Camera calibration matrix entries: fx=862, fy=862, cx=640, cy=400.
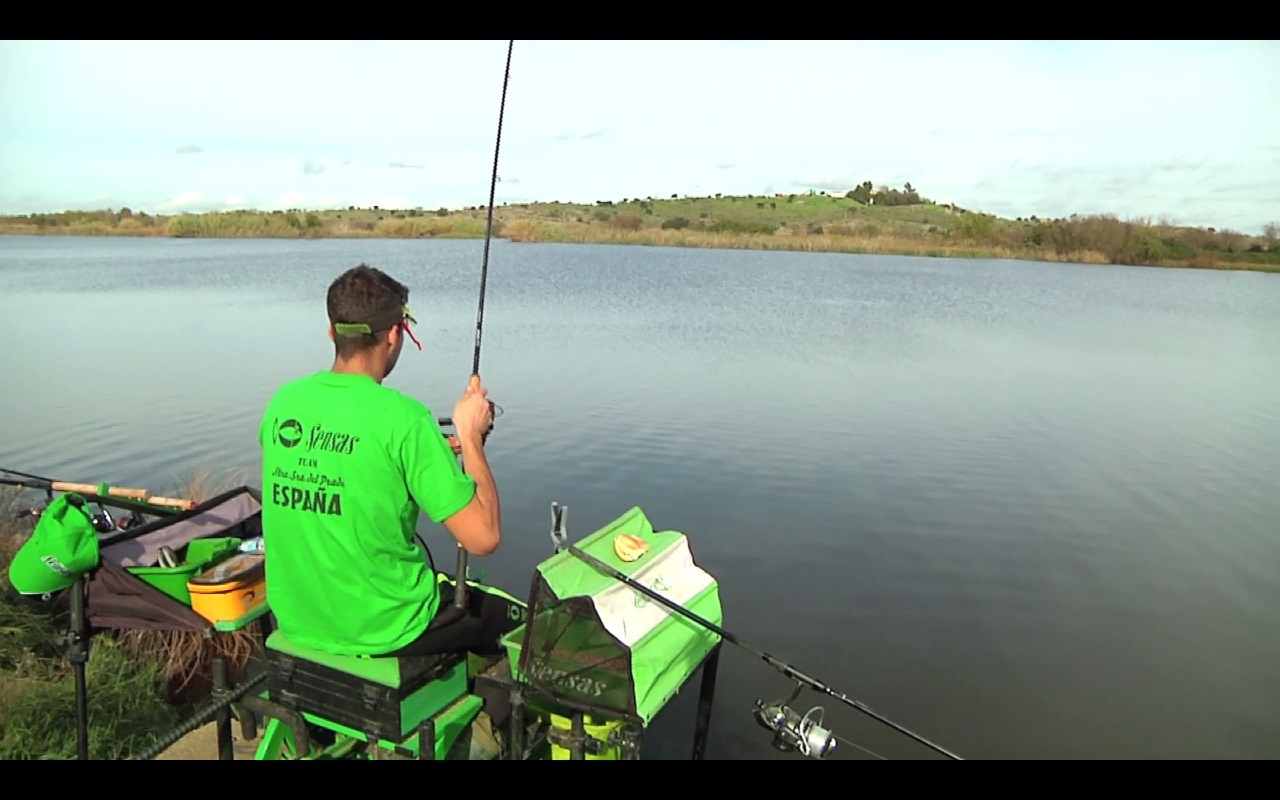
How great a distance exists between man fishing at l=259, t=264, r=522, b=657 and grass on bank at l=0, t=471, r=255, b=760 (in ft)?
4.65

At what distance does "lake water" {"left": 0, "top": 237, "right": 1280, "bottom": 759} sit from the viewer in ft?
17.9

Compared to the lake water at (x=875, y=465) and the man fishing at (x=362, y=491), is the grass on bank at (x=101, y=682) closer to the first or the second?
the man fishing at (x=362, y=491)

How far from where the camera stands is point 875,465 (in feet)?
30.2

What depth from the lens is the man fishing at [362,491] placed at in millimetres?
2521

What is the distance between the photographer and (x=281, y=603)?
9.09 ft

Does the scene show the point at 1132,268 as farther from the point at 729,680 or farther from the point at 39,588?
the point at 39,588

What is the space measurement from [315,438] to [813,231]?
56128mm

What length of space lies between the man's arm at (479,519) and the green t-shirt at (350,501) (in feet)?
0.14

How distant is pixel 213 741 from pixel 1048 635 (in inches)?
206

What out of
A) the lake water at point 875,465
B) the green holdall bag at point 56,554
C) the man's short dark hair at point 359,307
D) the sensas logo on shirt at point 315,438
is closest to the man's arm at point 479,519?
the sensas logo on shirt at point 315,438

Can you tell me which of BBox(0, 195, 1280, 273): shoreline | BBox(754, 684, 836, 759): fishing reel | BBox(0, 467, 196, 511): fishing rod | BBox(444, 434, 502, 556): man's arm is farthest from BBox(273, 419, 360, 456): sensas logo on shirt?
BBox(0, 195, 1280, 273): shoreline

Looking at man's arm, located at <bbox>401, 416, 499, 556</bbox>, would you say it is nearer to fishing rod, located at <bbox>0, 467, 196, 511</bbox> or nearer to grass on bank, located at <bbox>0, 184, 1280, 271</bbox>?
fishing rod, located at <bbox>0, 467, 196, 511</bbox>

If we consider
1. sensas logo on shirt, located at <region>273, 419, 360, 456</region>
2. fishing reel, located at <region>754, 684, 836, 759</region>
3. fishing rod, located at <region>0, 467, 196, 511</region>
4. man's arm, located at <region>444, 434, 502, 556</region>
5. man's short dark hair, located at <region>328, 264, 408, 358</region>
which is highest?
man's short dark hair, located at <region>328, 264, 408, 358</region>

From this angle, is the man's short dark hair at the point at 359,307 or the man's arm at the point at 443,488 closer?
the man's arm at the point at 443,488
